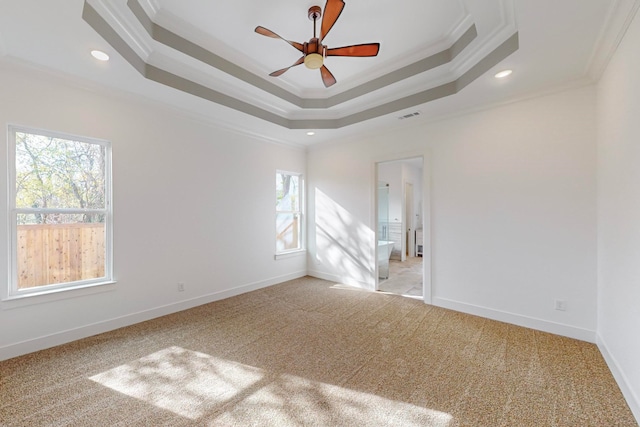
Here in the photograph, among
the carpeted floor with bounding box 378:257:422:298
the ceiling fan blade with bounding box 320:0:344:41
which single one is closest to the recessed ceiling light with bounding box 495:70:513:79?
the ceiling fan blade with bounding box 320:0:344:41

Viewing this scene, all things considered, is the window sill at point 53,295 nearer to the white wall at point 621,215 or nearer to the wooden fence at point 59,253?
the wooden fence at point 59,253

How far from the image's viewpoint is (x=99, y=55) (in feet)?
7.64

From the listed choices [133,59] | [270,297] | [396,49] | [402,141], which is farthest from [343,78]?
[270,297]

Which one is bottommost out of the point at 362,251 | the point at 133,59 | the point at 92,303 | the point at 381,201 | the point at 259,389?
the point at 259,389

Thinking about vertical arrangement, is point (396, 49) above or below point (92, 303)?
above

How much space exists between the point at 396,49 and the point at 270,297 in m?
3.72

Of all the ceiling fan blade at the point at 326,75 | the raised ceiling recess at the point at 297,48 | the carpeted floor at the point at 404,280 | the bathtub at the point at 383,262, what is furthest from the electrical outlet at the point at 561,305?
the ceiling fan blade at the point at 326,75

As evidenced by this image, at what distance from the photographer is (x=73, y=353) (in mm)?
2477

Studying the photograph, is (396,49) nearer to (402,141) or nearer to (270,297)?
(402,141)

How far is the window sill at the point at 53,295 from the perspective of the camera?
7.90 ft

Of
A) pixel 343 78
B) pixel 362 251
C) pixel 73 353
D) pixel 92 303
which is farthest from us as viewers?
pixel 362 251

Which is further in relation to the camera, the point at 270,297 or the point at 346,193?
the point at 346,193

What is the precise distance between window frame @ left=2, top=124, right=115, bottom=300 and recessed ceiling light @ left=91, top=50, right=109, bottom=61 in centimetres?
91

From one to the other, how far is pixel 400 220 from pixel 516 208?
3.96m
